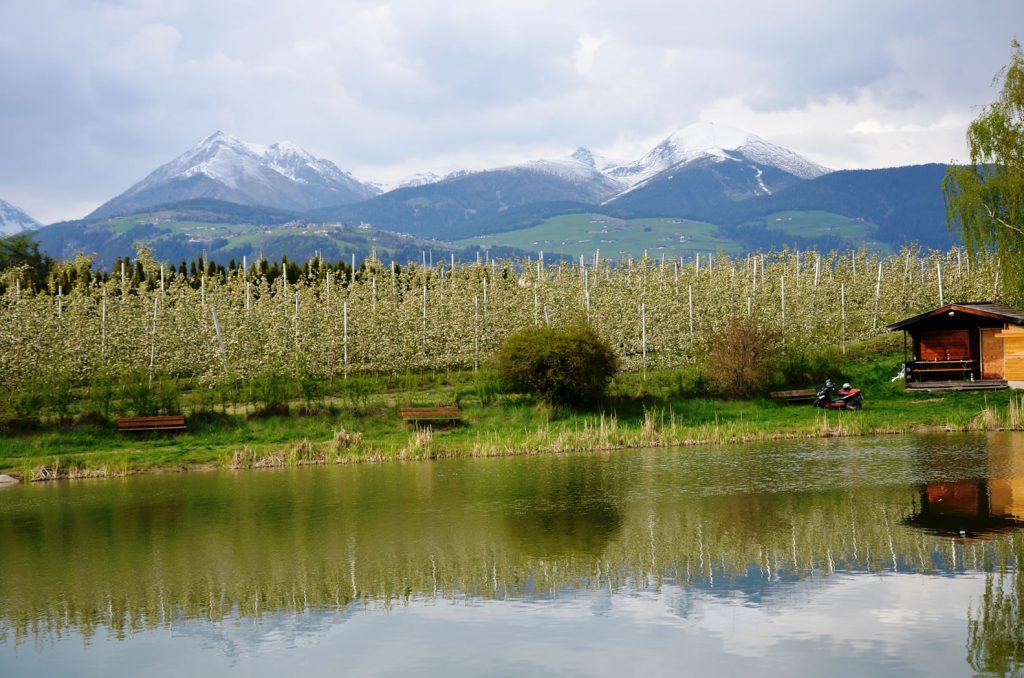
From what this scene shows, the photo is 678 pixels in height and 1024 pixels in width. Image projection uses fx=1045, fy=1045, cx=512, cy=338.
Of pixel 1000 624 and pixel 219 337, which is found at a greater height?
pixel 219 337

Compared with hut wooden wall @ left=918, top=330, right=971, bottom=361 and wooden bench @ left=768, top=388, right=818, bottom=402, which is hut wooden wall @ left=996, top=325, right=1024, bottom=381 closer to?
hut wooden wall @ left=918, top=330, right=971, bottom=361

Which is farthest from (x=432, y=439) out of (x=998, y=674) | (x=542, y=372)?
(x=998, y=674)

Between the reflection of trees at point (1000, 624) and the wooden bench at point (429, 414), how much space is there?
2524 cm

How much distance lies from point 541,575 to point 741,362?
1069 inches

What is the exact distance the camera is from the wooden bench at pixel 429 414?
39938 mm

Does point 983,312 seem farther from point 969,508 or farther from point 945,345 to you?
point 969,508

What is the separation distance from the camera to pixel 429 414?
40031 mm

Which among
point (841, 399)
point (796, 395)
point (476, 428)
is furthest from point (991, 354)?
point (476, 428)

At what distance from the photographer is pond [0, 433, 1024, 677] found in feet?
44.2

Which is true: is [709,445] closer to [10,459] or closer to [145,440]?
[145,440]

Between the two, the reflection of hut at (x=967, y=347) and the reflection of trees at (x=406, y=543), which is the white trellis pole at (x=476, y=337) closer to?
the reflection of hut at (x=967, y=347)

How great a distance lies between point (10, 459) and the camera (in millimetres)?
35438

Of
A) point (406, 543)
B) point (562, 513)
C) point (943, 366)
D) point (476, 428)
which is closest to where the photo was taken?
point (406, 543)

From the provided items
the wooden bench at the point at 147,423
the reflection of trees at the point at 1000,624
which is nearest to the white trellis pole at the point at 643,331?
the wooden bench at the point at 147,423
